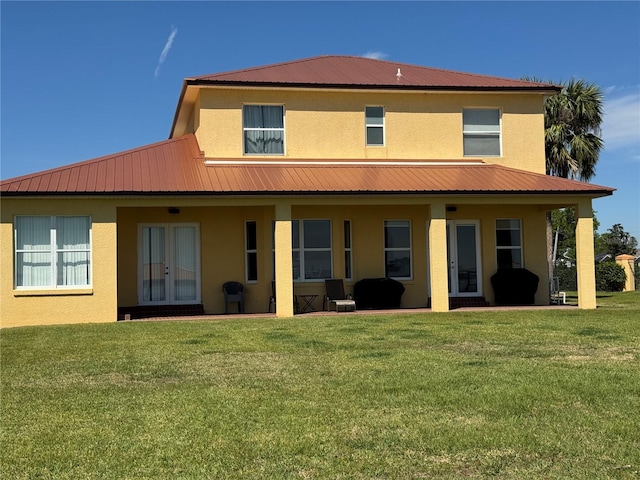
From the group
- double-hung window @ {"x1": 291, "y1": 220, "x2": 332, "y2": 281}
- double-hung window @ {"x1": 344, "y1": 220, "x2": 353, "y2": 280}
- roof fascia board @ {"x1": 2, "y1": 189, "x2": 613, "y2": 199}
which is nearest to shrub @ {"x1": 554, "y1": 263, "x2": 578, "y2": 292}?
roof fascia board @ {"x1": 2, "y1": 189, "x2": 613, "y2": 199}

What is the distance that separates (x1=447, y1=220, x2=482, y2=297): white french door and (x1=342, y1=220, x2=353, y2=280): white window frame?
292 centimetres

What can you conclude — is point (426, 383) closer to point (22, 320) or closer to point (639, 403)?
point (639, 403)

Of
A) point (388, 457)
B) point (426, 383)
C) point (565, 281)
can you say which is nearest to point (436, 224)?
point (426, 383)

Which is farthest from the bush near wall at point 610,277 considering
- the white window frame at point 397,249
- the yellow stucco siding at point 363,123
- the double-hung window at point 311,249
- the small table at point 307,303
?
the small table at point 307,303

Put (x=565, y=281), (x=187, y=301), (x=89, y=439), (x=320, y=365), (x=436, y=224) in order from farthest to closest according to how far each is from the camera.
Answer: (x=565, y=281) < (x=187, y=301) < (x=436, y=224) < (x=320, y=365) < (x=89, y=439)

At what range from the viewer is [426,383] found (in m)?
9.00

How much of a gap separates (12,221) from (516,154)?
14040 millimetres

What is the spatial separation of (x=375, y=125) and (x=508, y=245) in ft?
17.4

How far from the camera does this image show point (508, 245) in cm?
2141

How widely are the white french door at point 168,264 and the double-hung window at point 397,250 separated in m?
5.38

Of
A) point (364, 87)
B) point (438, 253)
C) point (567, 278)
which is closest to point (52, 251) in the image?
point (364, 87)

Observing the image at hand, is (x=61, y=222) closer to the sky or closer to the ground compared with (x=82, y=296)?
closer to the sky

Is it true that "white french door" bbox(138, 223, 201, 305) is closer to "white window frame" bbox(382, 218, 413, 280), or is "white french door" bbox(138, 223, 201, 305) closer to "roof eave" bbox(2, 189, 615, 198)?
"roof eave" bbox(2, 189, 615, 198)

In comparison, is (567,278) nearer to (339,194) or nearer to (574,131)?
(574,131)
